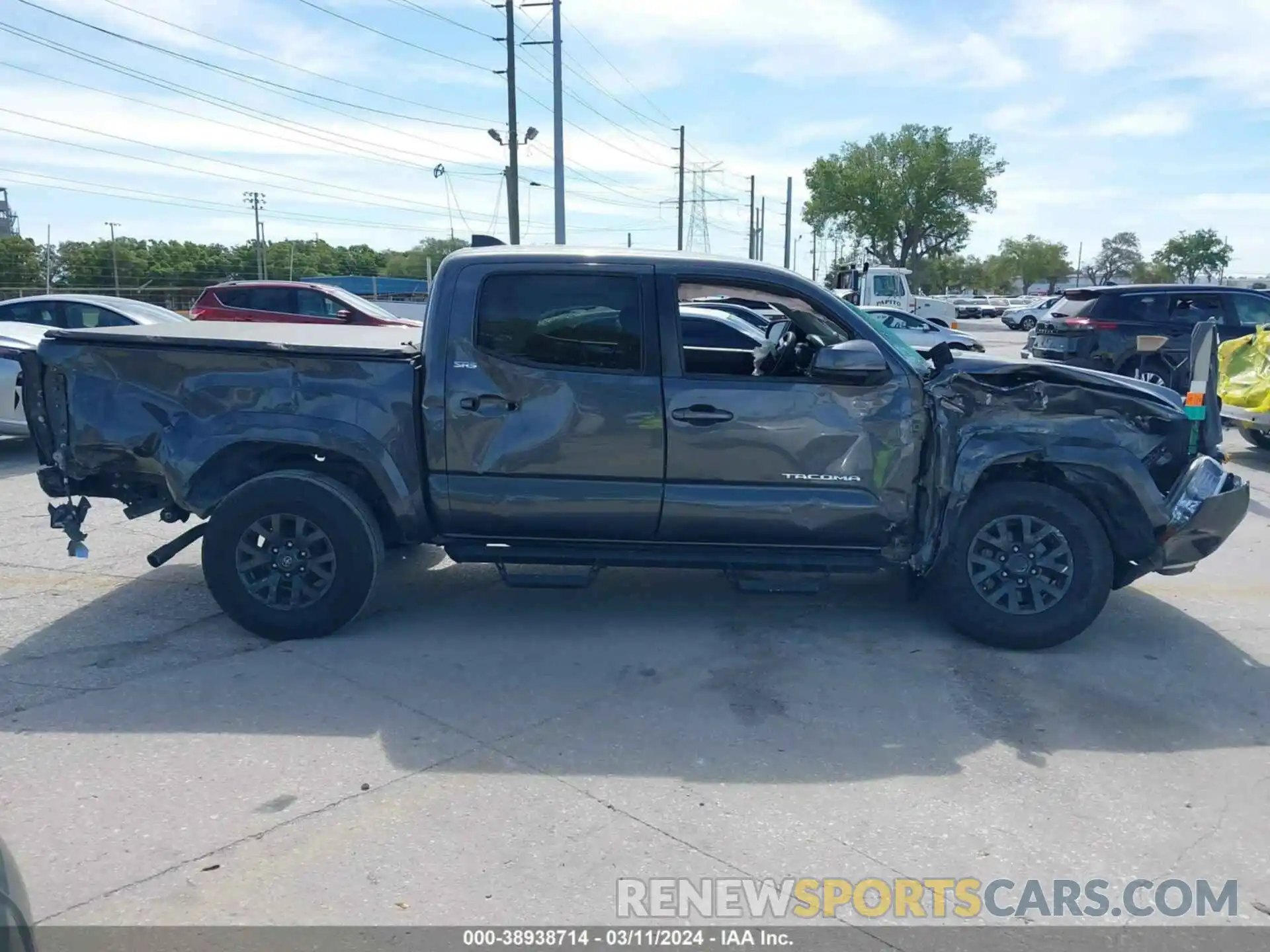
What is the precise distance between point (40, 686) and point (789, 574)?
3847 mm

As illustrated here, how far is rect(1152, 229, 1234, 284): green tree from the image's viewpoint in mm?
81938

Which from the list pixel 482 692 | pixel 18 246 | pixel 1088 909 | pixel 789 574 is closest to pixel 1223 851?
pixel 1088 909

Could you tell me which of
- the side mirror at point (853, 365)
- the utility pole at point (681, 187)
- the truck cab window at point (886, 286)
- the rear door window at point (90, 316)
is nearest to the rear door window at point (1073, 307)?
the side mirror at point (853, 365)

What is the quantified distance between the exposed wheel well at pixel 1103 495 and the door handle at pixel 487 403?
2.47 m

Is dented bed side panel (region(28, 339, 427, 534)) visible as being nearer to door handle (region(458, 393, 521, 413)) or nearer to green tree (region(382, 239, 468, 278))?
door handle (region(458, 393, 521, 413))

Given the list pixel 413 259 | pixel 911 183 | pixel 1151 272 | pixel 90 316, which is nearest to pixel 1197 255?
pixel 1151 272

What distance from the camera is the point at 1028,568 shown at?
5.37m

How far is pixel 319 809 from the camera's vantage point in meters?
3.78

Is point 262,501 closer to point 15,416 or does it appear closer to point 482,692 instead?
point 482,692

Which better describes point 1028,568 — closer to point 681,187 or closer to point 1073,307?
point 1073,307

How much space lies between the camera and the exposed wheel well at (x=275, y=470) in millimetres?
5430

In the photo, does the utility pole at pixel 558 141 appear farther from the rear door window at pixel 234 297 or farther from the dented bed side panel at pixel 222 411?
the dented bed side panel at pixel 222 411

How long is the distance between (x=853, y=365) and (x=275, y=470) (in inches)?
123
